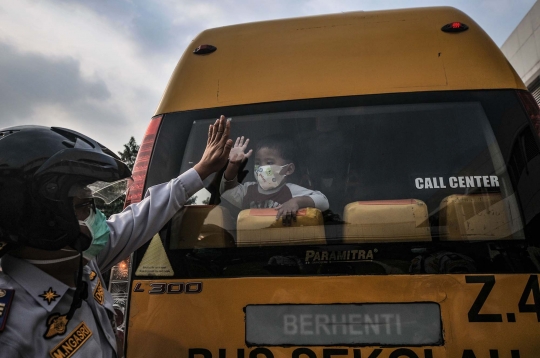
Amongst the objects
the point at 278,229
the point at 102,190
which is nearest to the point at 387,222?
the point at 278,229

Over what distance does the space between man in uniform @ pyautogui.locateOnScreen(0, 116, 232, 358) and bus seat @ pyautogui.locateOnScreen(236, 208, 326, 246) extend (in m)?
0.76

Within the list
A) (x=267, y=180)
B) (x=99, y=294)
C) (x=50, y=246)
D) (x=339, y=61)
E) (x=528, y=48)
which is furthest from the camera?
(x=528, y=48)

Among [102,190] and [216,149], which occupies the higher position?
[216,149]

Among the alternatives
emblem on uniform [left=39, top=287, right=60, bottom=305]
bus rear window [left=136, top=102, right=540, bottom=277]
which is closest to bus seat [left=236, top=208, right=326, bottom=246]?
bus rear window [left=136, top=102, right=540, bottom=277]

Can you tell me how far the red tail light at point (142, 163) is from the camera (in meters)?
2.60

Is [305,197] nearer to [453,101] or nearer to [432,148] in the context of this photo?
[432,148]

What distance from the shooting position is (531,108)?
8.11 feet

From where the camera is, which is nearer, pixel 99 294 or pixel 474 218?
pixel 99 294

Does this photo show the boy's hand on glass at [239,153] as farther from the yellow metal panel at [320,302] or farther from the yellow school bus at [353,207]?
the yellow metal panel at [320,302]

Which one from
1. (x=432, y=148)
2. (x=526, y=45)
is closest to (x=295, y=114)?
(x=432, y=148)

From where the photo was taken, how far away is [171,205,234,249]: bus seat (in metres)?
2.45

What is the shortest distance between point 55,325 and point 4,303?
17 cm

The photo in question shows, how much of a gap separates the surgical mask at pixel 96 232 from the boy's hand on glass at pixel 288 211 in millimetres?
832

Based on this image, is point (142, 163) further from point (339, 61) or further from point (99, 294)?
point (339, 61)
